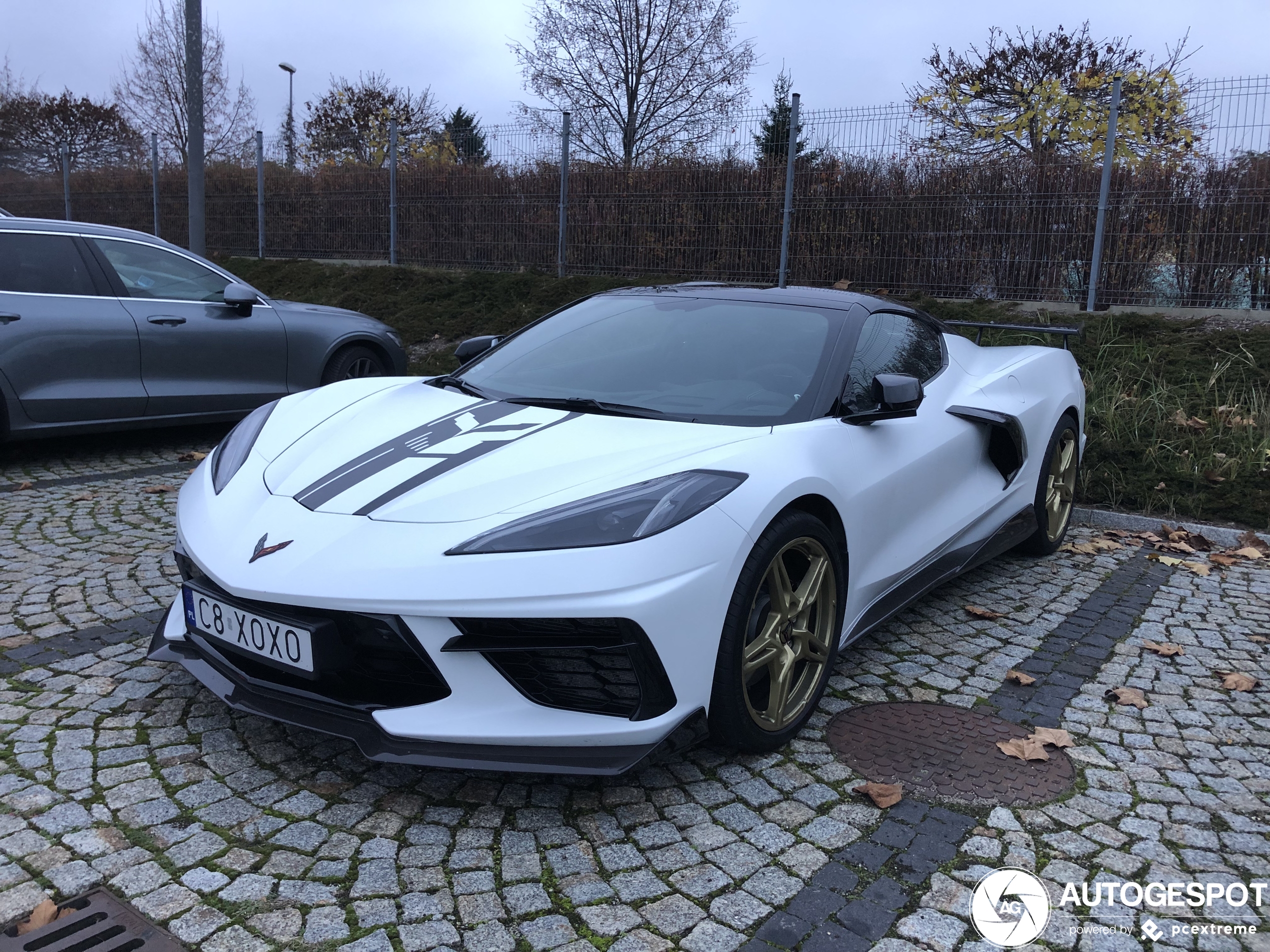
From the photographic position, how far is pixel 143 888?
2154 millimetres

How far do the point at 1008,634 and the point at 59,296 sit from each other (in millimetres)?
5667

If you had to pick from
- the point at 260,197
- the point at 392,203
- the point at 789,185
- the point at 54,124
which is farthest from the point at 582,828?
the point at 54,124

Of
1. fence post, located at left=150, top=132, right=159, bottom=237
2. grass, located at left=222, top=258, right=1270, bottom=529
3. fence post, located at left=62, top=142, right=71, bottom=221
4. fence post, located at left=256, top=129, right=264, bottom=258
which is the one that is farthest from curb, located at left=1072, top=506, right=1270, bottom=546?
fence post, located at left=62, top=142, right=71, bottom=221

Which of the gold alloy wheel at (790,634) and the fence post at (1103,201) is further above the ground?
the fence post at (1103,201)

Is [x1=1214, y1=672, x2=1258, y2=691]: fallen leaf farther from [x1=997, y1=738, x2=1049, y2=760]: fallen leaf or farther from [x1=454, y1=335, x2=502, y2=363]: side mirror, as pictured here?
[x1=454, y1=335, x2=502, y2=363]: side mirror

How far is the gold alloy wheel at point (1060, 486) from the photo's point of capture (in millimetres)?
4906

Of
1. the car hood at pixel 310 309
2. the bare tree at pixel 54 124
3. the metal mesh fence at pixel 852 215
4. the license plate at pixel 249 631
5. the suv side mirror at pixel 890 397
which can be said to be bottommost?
the license plate at pixel 249 631

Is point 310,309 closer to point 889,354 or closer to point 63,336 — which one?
point 63,336

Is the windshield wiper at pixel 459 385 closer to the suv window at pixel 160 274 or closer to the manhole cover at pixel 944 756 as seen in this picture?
the manhole cover at pixel 944 756

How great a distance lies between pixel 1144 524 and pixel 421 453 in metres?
4.70

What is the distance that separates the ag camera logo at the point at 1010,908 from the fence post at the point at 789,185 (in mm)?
8379

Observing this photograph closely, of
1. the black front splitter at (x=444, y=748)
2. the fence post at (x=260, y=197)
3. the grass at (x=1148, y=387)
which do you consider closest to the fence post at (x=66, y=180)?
the fence post at (x=260, y=197)

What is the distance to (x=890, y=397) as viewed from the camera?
126 inches

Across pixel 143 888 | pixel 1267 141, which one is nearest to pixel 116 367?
pixel 143 888
